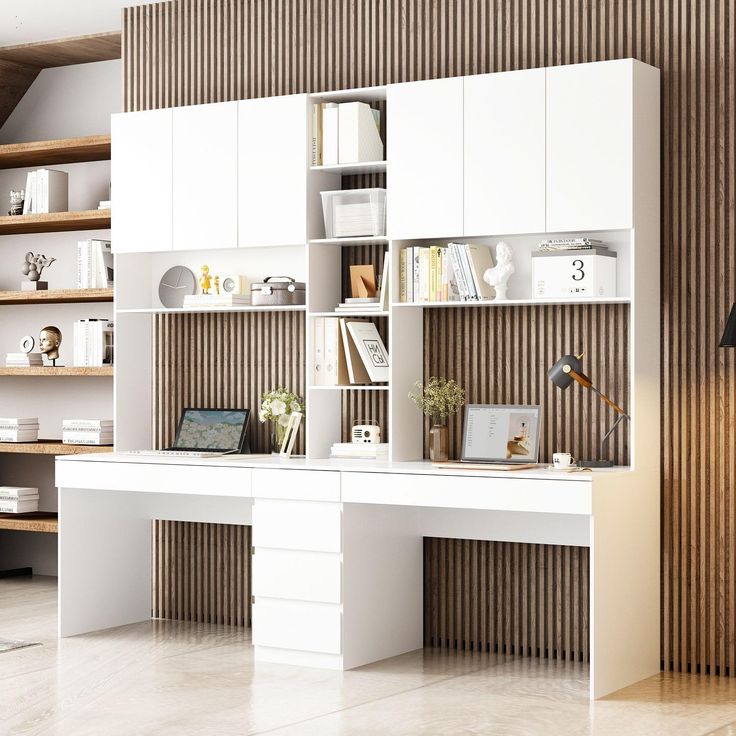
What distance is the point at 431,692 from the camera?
14.3ft

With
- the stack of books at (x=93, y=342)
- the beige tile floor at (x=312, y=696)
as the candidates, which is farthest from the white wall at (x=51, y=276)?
the beige tile floor at (x=312, y=696)

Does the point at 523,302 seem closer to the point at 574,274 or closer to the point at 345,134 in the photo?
the point at 574,274

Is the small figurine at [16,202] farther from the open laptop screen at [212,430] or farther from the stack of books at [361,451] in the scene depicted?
the stack of books at [361,451]

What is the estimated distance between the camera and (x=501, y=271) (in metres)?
4.75

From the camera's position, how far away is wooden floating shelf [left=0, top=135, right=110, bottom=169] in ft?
20.5

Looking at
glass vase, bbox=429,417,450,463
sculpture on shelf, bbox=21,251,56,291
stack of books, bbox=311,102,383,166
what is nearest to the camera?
glass vase, bbox=429,417,450,463

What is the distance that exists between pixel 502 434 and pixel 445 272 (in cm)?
66

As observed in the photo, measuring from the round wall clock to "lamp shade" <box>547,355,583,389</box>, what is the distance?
1813 mm

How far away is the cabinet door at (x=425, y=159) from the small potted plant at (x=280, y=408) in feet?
2.88

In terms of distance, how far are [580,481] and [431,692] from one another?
91cm

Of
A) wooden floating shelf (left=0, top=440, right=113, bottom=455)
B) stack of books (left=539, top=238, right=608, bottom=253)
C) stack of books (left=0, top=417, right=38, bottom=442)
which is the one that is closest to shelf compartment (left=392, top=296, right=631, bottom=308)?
stack of books (left=539, top=238, right=608, bottom=253)

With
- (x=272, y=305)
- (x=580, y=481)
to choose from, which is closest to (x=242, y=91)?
(x=272, y=305)

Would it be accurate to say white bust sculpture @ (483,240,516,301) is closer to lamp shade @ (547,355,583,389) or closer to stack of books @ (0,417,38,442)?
lamp shade @ (547,355,583,389)

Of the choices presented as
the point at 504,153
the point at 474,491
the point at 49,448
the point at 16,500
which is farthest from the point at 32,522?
the point at 504,153
